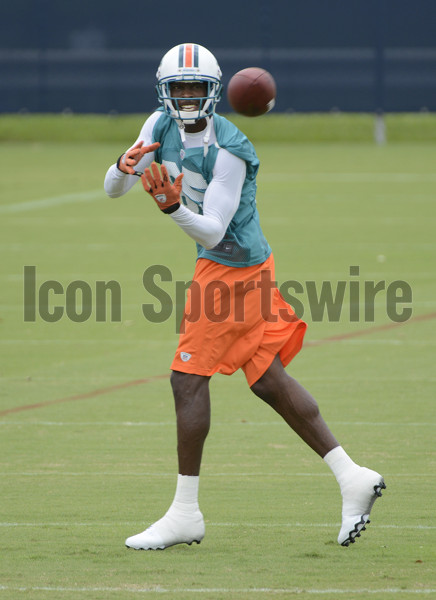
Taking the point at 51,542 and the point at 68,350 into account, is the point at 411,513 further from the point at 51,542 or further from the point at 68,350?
the point at 68,350

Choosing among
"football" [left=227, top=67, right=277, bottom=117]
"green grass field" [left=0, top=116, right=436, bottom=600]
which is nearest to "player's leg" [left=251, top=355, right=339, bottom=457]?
"green grass field" [left=0, top=116, right=436, bottom=600]

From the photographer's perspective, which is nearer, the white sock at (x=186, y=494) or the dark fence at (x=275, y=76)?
the white sock at (x=186, y=494)

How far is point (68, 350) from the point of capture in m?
9.70

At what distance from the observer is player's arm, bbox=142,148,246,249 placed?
4.96m

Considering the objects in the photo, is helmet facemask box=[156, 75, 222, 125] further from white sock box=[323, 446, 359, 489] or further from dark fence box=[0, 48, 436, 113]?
dark fence box=[0, 48, 436, 113]

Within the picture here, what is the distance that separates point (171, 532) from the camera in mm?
5059

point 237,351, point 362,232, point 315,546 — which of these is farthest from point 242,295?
point 362,232

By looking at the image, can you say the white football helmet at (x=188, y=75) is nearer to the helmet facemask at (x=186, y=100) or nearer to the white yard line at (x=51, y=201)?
the helmet facemask at (x=186, y=100)

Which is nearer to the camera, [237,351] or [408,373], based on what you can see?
[237,351]

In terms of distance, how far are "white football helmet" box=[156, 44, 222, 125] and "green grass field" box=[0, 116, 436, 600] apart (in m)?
1.91

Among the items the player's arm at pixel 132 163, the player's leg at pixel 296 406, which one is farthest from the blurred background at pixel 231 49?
the player's leg at pixel 296 406

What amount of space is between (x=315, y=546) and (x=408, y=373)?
12.3 ft

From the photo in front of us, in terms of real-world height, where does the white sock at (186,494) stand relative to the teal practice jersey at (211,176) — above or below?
below

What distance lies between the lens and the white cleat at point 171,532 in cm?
502
